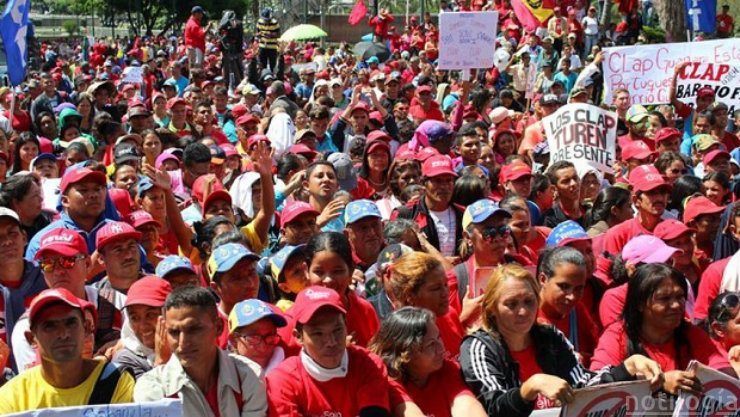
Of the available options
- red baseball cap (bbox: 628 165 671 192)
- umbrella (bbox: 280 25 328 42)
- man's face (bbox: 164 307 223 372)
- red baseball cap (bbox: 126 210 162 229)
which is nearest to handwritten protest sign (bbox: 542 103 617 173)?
red baseball cap (bbox: 628 165 671 192)

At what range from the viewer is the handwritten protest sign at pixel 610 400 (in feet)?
13.1

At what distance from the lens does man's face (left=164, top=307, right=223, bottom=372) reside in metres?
4.03

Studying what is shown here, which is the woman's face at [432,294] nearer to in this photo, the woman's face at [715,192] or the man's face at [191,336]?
the man's face at [191,336]

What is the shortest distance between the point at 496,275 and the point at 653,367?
2.54 ft

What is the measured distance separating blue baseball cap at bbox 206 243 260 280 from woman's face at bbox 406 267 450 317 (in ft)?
2.82

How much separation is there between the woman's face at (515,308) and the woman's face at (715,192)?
3823 millimetres

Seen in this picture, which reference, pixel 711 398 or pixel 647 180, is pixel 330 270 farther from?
pixel 647 180

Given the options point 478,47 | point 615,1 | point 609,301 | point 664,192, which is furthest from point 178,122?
point 615,1

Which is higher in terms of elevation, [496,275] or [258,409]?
[496,275]

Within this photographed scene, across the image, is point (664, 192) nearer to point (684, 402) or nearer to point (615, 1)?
point (684, 402)

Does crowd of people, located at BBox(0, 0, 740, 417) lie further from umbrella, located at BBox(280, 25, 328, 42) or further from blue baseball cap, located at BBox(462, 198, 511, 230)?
umbrella, located at BBox(280, 25, 328, 42)

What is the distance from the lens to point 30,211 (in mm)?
6949

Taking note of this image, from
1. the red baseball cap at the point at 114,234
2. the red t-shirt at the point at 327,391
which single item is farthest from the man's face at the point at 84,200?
the red t-shirt at the point at 327,391

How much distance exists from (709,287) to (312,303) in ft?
8.85
